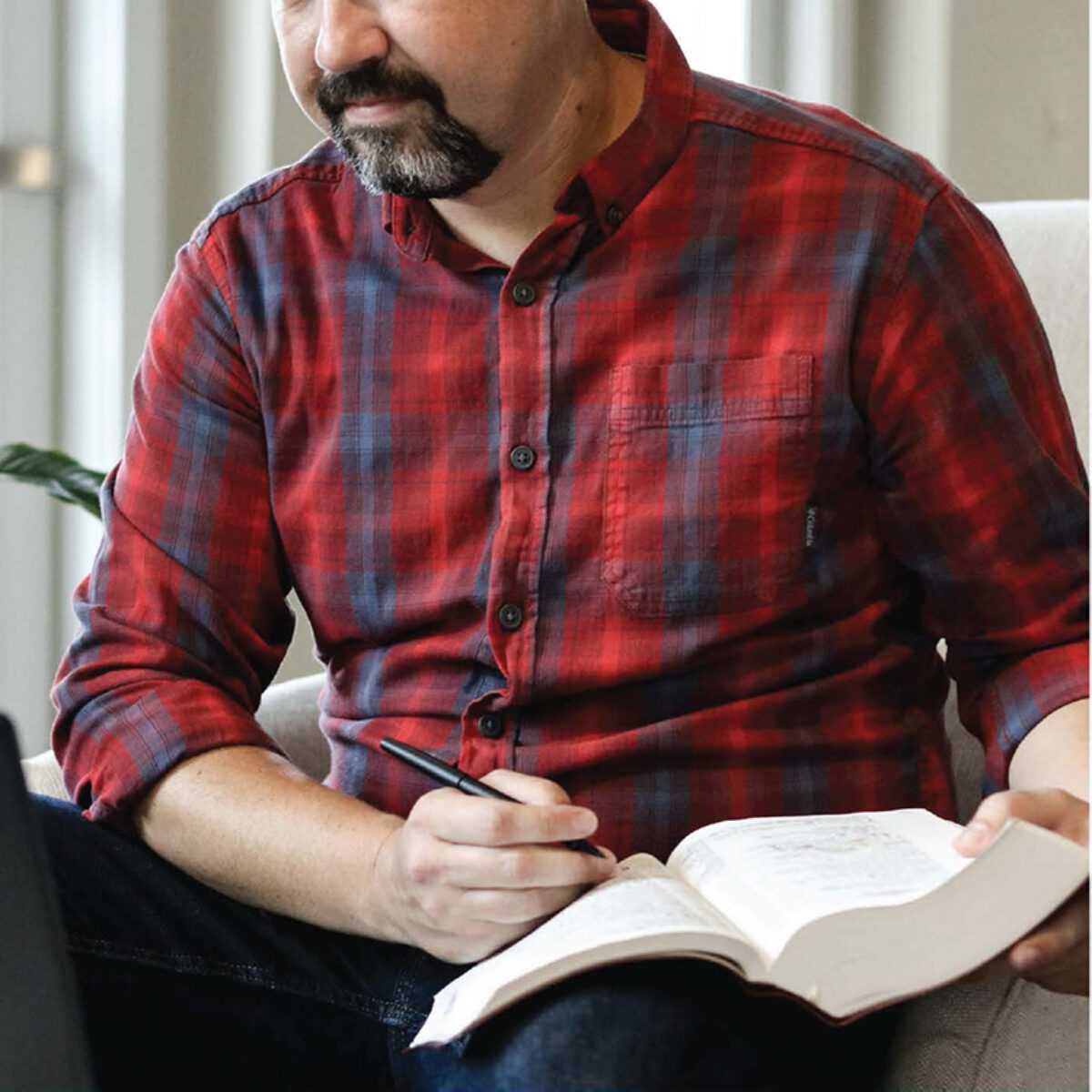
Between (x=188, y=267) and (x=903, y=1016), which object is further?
(x=188, y=267)

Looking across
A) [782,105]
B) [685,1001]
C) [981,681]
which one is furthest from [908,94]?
[685,1001]

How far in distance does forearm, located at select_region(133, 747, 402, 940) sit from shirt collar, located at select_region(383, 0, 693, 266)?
405 millimetres

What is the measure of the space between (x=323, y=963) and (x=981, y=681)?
1.61ft

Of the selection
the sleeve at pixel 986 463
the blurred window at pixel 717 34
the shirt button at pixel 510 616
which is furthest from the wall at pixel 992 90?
the shirt button at pixel 510 616

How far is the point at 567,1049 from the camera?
892mm

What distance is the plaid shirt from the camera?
122cm

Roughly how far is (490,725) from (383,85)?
1.50 feet

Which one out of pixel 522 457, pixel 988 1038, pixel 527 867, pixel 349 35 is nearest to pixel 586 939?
pixel 527 867

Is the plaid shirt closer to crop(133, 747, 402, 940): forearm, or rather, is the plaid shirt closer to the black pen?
crop(133, 747, 402, 940): forearm

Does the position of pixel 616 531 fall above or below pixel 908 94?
below

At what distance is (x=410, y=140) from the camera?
4.12ft

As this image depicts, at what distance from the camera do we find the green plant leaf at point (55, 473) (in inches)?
71.0

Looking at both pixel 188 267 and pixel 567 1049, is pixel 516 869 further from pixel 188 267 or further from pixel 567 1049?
pixel 188 267

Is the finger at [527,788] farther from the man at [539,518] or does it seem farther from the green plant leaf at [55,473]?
the green plant leaf at [55,473]
